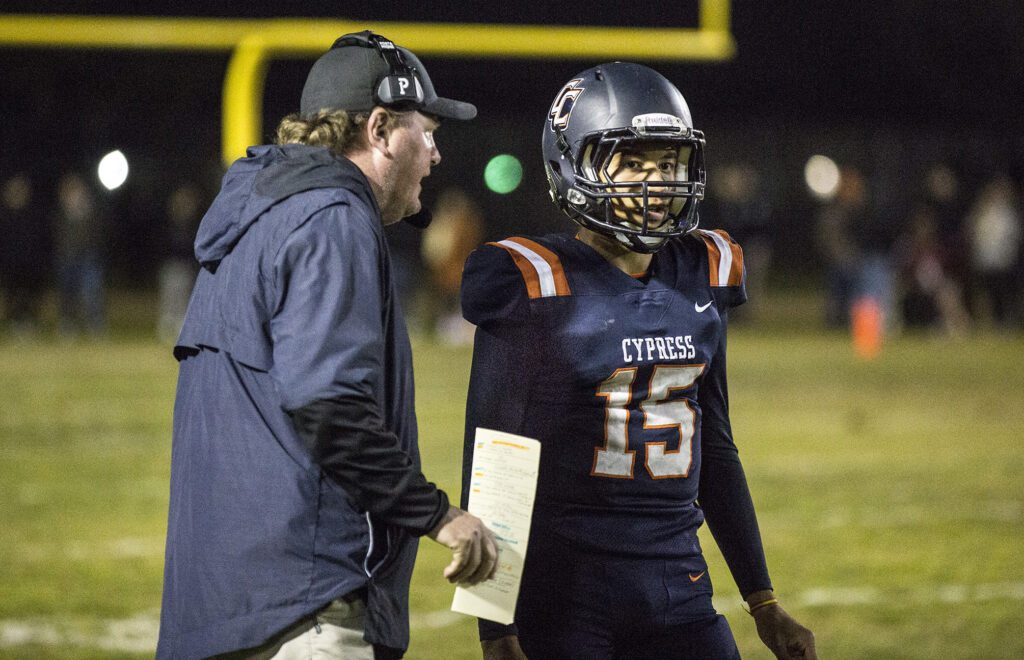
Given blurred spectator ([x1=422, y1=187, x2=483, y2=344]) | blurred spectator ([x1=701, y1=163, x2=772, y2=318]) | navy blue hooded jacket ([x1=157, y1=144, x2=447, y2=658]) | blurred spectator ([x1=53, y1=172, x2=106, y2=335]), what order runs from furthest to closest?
blurred spectator ([x1=701, y1=163, x2=772, y2=318]) < blurred spectator ([x1=422, y1=187, x2=483, y2=344]) < blurred spectator ([x1=53, y1=172, x2=106, y2=335]) < navy blue hooded jacket ([x1=157, y1=144, x2=447, y2=658])

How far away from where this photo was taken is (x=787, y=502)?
725 centimetres

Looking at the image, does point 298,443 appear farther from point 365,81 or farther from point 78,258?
point 78,258

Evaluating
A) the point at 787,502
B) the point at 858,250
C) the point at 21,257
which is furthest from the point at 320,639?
the point at 21,257

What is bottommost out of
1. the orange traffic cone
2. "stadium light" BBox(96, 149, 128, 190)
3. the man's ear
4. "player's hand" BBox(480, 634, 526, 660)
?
the orange traffic cone

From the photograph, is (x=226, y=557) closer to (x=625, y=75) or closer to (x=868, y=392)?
(x=625, y=75)

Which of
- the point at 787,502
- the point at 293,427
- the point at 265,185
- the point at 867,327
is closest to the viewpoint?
the point at 293,427

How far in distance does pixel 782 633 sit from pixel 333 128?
1462 mm

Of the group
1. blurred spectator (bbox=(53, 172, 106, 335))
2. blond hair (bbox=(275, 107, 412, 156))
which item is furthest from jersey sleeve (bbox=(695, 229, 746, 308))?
blurred spectator (bbox=(53, 172, 106, 335))

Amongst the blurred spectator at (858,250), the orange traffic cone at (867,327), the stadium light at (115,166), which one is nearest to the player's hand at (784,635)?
the stadium light at (115,166)

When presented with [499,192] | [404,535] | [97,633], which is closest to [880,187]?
[499,192]

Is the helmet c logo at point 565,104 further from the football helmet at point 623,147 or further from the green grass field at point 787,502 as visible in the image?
the green grass field at point 787,502

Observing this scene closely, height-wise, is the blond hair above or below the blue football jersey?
above

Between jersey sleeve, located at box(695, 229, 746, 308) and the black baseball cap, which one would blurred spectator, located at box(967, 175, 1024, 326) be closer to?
jersey sleeve, located at box(695, 229, 746, 308)

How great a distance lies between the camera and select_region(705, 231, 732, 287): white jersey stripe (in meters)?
2.81
